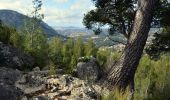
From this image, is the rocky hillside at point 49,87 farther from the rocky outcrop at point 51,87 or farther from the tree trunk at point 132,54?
the tree trunk at point 132,54

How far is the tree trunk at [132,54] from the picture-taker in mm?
11680

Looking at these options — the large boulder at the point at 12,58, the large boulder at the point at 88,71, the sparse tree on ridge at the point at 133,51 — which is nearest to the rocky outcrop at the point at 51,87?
the sparse tree on ridge at the point at 133,51

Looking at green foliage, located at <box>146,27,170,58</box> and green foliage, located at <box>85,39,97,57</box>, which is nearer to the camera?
green foliage, located at <box>146,27,170,58</box>

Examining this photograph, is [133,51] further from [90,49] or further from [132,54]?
[90,49]

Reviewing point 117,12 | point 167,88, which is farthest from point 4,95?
point 117,12

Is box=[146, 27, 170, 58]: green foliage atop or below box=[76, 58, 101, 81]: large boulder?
atop

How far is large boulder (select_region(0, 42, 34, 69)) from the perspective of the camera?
13287mm

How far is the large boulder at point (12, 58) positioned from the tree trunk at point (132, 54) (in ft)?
11.9

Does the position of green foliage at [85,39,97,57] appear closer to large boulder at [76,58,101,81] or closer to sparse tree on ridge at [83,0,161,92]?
large boulder at [76,58,101,81]

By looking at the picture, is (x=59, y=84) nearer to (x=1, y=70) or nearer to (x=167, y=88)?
(x=1, y=70)

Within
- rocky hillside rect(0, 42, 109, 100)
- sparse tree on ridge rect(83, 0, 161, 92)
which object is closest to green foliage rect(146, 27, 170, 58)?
sparse tree on ridge rect(83, 0, 161, 92)

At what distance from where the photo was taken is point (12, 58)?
1363cm

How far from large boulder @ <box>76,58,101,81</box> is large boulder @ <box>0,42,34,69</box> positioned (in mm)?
1998

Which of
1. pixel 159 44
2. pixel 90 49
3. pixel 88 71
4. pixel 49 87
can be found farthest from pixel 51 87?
pixel 90 49
